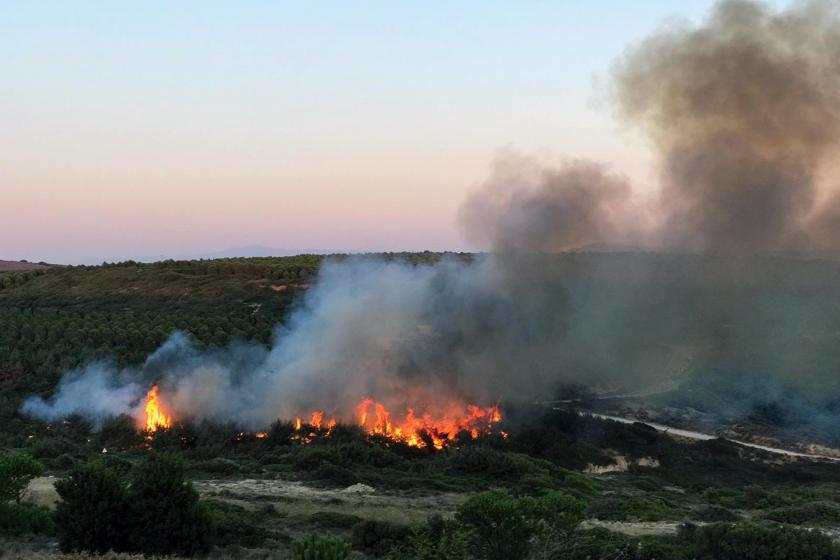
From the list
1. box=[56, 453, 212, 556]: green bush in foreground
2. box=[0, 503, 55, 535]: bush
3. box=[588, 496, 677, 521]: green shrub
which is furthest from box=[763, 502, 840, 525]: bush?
box=[0, 503, 55, 535]: bush

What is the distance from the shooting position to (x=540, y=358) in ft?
152

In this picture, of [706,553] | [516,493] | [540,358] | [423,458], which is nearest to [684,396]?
[540,358]

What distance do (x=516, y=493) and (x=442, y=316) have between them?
16493 mm

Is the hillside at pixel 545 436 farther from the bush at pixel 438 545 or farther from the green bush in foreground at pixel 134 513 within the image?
the green bush in foreground at pixel 134 513

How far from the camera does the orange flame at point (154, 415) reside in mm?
33406

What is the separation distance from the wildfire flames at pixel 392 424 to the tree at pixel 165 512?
15.3 m

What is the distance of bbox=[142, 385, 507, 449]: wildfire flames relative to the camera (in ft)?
110

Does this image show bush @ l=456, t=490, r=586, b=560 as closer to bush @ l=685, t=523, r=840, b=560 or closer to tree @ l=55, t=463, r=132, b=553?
bush @ l=685, t=523, r=840, b=560

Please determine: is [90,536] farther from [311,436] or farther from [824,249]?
[824,249]

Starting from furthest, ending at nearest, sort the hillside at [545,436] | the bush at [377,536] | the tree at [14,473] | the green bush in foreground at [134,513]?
the hillside at [545,436] → the tree at [14,473] → the bush at [377,536] → the green bush in foreground at [134,513]

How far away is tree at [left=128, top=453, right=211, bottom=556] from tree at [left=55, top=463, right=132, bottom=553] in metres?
0.25

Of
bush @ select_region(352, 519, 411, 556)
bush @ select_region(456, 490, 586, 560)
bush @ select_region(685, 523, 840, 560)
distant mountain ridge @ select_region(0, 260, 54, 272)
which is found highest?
distant mountain ridge @ select_region(0, 260, 54, 272)

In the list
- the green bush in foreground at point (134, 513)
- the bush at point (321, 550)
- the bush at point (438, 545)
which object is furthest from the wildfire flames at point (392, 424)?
the bush at point (321, 550)

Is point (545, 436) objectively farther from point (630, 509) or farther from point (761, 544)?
point (761, 544)
